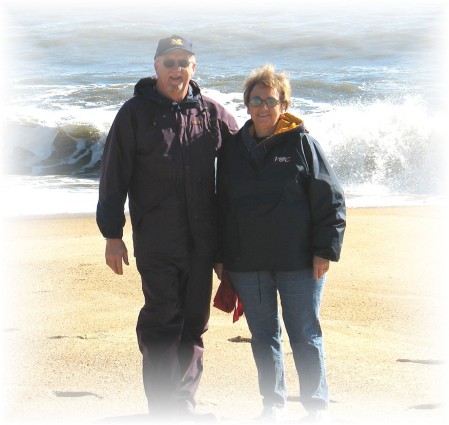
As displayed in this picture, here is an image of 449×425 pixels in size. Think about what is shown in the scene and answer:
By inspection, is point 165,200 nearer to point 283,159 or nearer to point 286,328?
point 283,159

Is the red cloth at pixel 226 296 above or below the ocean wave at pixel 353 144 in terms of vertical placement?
above

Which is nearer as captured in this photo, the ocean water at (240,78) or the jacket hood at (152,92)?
the jacket hood at (152,92)

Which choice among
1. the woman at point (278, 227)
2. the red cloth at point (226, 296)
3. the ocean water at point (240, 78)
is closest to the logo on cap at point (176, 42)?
the woman at point (278, 227)

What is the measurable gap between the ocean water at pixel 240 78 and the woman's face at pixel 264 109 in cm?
700

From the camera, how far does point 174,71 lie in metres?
4.44

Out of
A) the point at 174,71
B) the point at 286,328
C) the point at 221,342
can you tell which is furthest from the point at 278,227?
the point at 221,342

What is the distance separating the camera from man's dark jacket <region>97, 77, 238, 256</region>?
4.41m

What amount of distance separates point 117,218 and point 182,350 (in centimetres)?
78

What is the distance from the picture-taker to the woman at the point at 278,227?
4.20 metres

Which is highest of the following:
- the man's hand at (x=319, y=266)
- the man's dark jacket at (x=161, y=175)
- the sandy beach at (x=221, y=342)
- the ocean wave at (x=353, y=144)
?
the man's dark jacket at (x=161, y=175)

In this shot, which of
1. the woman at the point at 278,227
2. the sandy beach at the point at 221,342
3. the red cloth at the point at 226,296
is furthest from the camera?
the sandy beach at the point at 221,342

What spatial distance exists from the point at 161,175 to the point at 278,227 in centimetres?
65

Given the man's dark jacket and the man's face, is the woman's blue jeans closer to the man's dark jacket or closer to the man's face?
the man's dark jacket

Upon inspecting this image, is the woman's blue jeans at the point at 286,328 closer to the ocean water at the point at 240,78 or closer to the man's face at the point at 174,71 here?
the man's face at the point at 174,71
